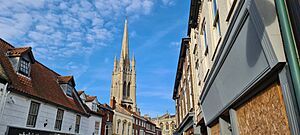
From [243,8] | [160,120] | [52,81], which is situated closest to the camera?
[243,8]

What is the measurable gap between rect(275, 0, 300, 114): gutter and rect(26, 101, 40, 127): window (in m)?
15.0

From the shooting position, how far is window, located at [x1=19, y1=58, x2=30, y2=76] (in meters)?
14.5

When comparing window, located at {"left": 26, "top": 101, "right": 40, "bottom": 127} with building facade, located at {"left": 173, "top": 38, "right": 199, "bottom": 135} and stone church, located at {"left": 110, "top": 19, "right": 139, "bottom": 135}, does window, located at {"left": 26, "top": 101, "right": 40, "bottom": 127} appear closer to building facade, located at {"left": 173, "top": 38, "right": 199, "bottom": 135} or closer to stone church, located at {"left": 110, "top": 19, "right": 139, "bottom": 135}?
building facade, located at {"left": 173, "top": 38, "right": 199, "bottom": 135}

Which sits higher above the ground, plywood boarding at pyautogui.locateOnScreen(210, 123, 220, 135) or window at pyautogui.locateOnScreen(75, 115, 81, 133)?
window at pyautogui.locateOnScreen(75, 115, 81, 133)

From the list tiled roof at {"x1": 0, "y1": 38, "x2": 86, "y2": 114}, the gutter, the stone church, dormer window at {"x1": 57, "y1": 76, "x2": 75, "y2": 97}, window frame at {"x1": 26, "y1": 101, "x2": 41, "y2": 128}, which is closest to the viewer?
the gutter

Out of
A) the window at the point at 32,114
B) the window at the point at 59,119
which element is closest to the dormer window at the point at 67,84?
the window at the point at 59,119

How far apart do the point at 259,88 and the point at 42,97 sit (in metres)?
14.6

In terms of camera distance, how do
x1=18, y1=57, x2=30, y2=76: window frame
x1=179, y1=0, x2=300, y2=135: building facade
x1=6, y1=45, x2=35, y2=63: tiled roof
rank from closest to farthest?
1. x1=179, y1=0, x2=300, y2=135: building facade
2. x1=6, y1=45, x2=35, y2=63: tiled roof
3. x1=18, y1=57, x2=30, y2=76: window frame

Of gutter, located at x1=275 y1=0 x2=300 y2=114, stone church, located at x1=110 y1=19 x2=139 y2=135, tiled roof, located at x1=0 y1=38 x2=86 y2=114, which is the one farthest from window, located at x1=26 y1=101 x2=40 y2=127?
stone church, located at x1=110 y1=19 x2=139 y2=135

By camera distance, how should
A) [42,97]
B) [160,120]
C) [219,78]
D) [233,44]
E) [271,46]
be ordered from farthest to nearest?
[160,120] < [42,97] < [219,78] < [233,44] < [271,46]

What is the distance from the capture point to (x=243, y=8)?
3.38 m

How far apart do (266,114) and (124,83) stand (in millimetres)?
77740

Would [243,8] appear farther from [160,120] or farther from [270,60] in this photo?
[160,120]

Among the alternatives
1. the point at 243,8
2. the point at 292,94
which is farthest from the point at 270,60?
the point at 243,8
